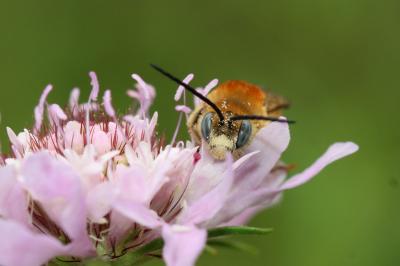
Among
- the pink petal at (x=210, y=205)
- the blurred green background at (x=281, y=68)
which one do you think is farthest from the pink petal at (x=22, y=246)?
the blurred green background at (x=281, y=68)

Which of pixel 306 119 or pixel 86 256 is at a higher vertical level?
pixel 306 119

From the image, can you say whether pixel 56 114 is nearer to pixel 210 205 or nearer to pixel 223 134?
pixel 223 134

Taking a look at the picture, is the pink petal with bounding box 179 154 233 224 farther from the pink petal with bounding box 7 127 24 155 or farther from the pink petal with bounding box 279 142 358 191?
the pink petal with bounding box 7 127 24 155

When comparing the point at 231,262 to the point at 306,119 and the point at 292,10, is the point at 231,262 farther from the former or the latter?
the point at 292,10

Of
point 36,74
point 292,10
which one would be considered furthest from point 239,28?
point 36,74

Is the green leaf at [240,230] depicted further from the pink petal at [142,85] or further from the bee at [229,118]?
the pink petal at [142,85]

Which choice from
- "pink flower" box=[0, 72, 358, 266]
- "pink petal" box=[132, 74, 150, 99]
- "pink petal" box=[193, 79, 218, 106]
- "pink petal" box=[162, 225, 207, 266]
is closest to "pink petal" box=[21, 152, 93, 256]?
"pink flower" box=[0, 72, 358, 266]

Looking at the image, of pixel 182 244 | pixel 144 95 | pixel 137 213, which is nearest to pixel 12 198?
pixel 137 213

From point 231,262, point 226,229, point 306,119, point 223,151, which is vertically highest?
point 306,119
